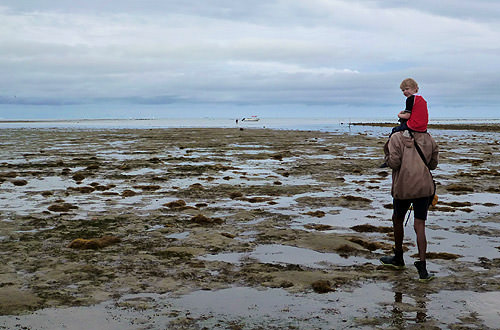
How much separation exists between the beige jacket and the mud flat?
1445 millimetres

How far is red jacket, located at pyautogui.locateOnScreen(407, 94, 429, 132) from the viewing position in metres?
7.70

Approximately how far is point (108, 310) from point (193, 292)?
128cm

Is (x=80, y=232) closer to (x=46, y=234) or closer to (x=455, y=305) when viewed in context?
(x=46, y=234)

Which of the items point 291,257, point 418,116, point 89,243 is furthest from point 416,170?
point 89,243

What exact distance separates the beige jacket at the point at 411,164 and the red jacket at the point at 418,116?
114 mm

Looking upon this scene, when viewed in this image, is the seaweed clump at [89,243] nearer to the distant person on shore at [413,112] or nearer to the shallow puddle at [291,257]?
the shallow puddle at [291,257]

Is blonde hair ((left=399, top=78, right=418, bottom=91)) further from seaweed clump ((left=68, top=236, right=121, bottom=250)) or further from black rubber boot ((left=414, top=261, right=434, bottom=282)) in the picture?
seaweed clump ((left=68, top=236, right=121, bottom=250))

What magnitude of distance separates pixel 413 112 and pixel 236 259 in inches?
161

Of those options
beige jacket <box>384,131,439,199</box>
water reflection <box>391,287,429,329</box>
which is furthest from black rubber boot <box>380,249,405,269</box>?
water reflection <box>391,287,429,329</box>

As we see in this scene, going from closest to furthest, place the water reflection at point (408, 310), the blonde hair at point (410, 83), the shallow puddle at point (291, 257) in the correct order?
the water reflection at point (408, 310) < the blonde hair at point (410, 83) < the shallow puddle at point (291, 257)

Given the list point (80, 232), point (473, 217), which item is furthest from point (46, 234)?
point (473, 217)

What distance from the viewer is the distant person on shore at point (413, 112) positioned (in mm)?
7715

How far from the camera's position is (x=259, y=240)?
10.4 meters

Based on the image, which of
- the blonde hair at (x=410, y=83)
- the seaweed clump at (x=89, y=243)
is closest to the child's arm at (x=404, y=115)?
the blonde hair at (x=410, y=83)
